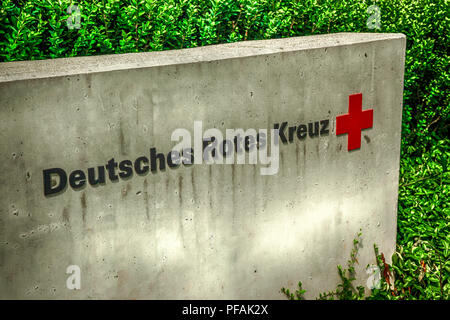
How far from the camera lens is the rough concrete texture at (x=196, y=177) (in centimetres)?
326

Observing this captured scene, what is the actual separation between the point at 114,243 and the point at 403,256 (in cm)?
297

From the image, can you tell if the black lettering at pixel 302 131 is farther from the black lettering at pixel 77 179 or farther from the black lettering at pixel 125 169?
the black lettering at pixel 77 179

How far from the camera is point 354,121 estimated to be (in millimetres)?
4664

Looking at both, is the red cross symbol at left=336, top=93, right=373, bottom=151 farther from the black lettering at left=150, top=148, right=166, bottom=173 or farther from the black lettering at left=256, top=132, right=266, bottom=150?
the black lettering at left=150, top=148, right=166, bottom=173

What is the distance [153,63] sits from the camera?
3602 millimetres

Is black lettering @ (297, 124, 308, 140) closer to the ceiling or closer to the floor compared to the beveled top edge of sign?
closer to the floor

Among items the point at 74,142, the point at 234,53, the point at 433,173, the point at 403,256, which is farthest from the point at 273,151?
the point at 433,173

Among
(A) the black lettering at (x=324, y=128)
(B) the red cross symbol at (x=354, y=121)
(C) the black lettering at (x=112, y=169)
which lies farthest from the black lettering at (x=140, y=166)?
(B) the red cross symbol at (x=354, y=121)

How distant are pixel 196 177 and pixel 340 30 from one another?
308 cm

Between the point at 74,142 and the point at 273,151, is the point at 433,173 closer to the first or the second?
the point at 273,151

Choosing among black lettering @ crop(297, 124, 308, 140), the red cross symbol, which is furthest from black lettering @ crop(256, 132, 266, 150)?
the red cross symbol

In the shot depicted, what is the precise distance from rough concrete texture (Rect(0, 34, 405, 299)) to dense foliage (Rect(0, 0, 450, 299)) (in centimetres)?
59

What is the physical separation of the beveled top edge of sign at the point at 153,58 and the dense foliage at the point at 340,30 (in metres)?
0.61

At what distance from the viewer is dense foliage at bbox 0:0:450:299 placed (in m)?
4.35
